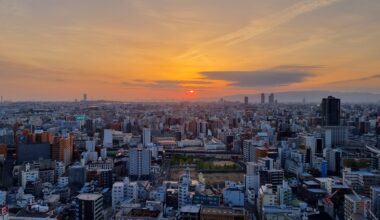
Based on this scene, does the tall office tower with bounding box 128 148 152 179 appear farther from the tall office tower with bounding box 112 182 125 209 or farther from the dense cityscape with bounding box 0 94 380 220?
the tall office tower with bounding box 112 182 125 209

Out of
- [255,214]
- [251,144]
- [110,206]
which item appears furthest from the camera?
[251,144]

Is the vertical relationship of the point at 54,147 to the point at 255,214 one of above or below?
above

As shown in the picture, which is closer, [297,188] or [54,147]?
[297,188]

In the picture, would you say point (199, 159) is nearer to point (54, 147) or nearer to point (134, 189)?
point (54, 147)

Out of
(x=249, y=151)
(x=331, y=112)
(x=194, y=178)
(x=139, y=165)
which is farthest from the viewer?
(x=331, y=112)

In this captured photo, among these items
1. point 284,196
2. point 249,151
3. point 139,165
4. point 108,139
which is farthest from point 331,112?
point 284,196

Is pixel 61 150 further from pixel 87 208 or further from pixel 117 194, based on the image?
pixel 87 208

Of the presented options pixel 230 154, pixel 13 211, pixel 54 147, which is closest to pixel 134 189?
pixel 13 211

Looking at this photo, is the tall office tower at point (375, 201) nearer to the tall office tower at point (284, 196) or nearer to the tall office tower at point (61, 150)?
the tall office tower at point (284, 196)
